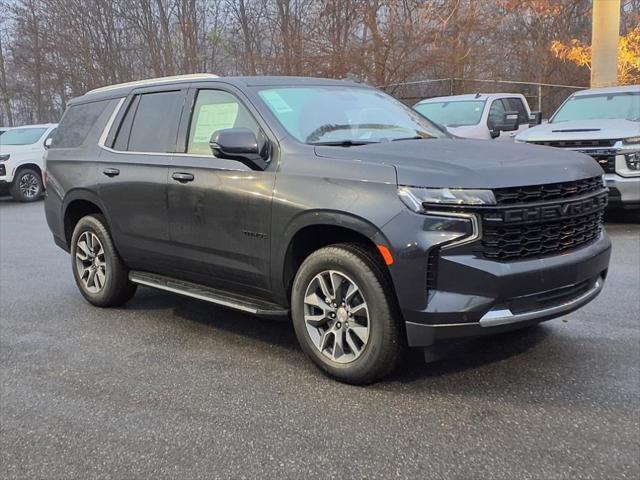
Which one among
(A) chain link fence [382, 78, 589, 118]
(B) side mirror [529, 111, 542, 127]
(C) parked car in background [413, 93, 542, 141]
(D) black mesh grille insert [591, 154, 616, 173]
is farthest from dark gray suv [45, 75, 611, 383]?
(A) chain link fence [382, 78, 589, 118]

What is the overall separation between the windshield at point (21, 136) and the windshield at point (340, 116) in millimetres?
13376

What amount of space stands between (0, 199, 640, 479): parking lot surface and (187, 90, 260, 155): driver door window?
1.45 metres

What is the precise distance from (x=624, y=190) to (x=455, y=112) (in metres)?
4.80

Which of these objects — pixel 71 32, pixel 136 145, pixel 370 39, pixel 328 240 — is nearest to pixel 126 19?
pixel 71 32

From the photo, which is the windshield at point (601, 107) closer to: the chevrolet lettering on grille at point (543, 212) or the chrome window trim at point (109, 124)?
the chevrolet lettering on grille at point (543, 212)

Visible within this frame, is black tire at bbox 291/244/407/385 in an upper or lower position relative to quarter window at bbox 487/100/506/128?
lower

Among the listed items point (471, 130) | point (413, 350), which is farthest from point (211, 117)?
point (471, 130)

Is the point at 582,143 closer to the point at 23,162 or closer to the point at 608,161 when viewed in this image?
the point at 608,161

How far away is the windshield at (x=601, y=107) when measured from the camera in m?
9.62

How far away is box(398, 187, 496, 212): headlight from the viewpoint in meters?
3.31

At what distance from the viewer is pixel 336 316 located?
3824 millimetres

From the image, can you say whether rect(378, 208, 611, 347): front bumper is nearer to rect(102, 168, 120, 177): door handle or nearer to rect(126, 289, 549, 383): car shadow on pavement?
rect(126, 289, 549, 383): car shadow on pavement

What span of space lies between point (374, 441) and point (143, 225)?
2725 mm

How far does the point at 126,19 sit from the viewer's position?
27656mm
